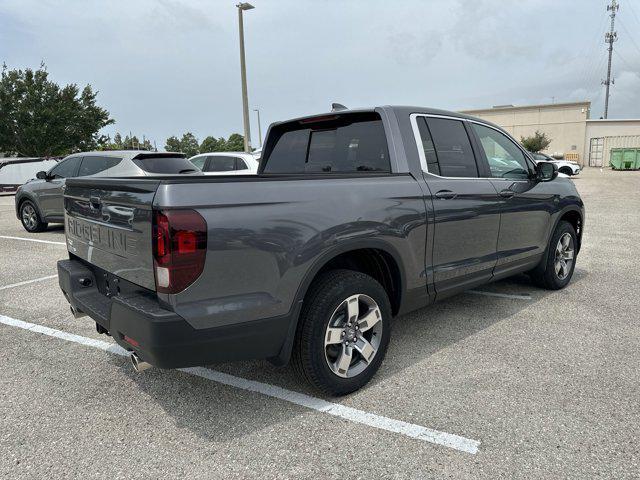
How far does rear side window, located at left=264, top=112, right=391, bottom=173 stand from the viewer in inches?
137

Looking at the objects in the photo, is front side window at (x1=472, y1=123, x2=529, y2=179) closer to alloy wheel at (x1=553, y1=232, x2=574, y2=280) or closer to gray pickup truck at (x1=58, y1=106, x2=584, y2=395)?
gray pickup truck at (x1=58, y1=106, x2=584, y2=395)

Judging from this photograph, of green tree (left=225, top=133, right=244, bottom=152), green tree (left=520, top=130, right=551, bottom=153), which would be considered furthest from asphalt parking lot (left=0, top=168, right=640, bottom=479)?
green tree (left=225, top=133, right=244, bottom=152)

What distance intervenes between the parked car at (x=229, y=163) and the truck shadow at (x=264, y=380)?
7.02 m

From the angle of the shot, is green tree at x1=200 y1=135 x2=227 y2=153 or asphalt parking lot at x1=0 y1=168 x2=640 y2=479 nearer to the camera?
asphalt parking lot at x1=0 y1=168 x2=640 y2=479

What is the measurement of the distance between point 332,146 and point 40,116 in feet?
114

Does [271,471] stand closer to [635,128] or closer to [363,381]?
[363,381]

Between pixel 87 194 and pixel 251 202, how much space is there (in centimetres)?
119

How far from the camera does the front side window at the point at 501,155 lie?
4145 millimetres

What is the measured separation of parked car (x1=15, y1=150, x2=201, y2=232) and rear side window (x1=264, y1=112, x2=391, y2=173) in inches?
191

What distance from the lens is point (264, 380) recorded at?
321 centimetres

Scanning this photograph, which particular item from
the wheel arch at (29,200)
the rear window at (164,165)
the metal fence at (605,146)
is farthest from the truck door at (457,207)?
the metal fence at (605,146)

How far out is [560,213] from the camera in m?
4.93

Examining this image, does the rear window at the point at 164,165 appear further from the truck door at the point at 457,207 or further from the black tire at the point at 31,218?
the truck door at the point at 457,207

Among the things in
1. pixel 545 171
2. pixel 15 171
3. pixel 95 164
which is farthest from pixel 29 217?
pixel 15 171
